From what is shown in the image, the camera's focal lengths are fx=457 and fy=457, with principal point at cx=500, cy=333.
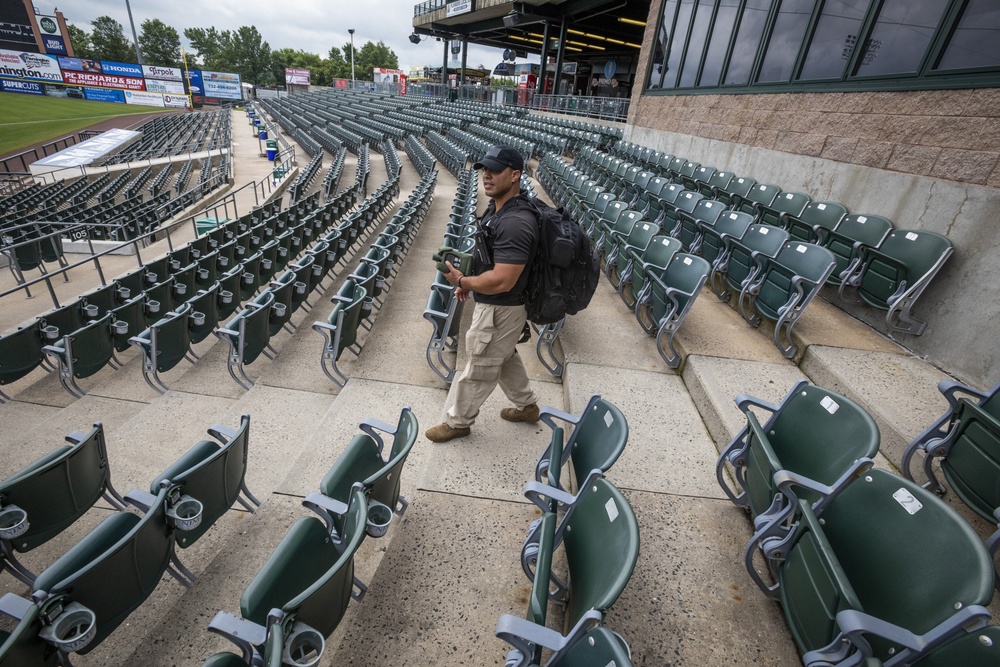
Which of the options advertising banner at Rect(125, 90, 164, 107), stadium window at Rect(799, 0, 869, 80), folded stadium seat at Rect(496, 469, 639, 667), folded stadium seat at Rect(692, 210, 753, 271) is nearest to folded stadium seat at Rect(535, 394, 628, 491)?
folded stadium seat at Rect(496, 469, 639, 667)

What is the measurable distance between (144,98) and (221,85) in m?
8.71

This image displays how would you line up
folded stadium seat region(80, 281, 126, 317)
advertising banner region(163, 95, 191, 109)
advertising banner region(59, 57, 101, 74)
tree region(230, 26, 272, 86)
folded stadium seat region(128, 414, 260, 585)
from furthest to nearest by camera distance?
tree region(230, 26, 272, 86) < advertising banner region(163, 95, 191, 109) < advertising banner region(59, 57, 101, 74) < folded stadium seat region(80, 281, 126, 317) < folded stadium seat region(128, 414, 260, 585)

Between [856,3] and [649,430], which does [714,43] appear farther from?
[649,430]

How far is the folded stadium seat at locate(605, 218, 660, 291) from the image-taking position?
4703 millimetres

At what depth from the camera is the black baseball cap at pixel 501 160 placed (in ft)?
7.63

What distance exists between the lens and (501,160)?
7.63ft

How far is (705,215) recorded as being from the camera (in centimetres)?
583

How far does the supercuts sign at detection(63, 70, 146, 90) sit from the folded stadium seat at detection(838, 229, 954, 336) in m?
64.0

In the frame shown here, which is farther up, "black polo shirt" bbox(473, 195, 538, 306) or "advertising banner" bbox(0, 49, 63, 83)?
"black polo shirt" bbox(473, 195, 538, 306)

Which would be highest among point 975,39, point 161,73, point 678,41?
point 678,41

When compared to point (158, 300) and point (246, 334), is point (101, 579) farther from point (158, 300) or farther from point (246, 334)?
point (158, 300)

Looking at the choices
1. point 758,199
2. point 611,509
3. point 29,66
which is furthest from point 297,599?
point 29,66

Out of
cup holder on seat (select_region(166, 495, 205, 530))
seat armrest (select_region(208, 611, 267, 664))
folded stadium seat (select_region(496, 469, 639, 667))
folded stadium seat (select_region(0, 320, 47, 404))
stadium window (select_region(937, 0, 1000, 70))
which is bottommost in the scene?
folded stadium seat (select_region(0, 320, 47, 404))

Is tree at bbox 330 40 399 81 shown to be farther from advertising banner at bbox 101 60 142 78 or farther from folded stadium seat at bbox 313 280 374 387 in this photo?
folded stadium seat at bbox 313 280 374 387
